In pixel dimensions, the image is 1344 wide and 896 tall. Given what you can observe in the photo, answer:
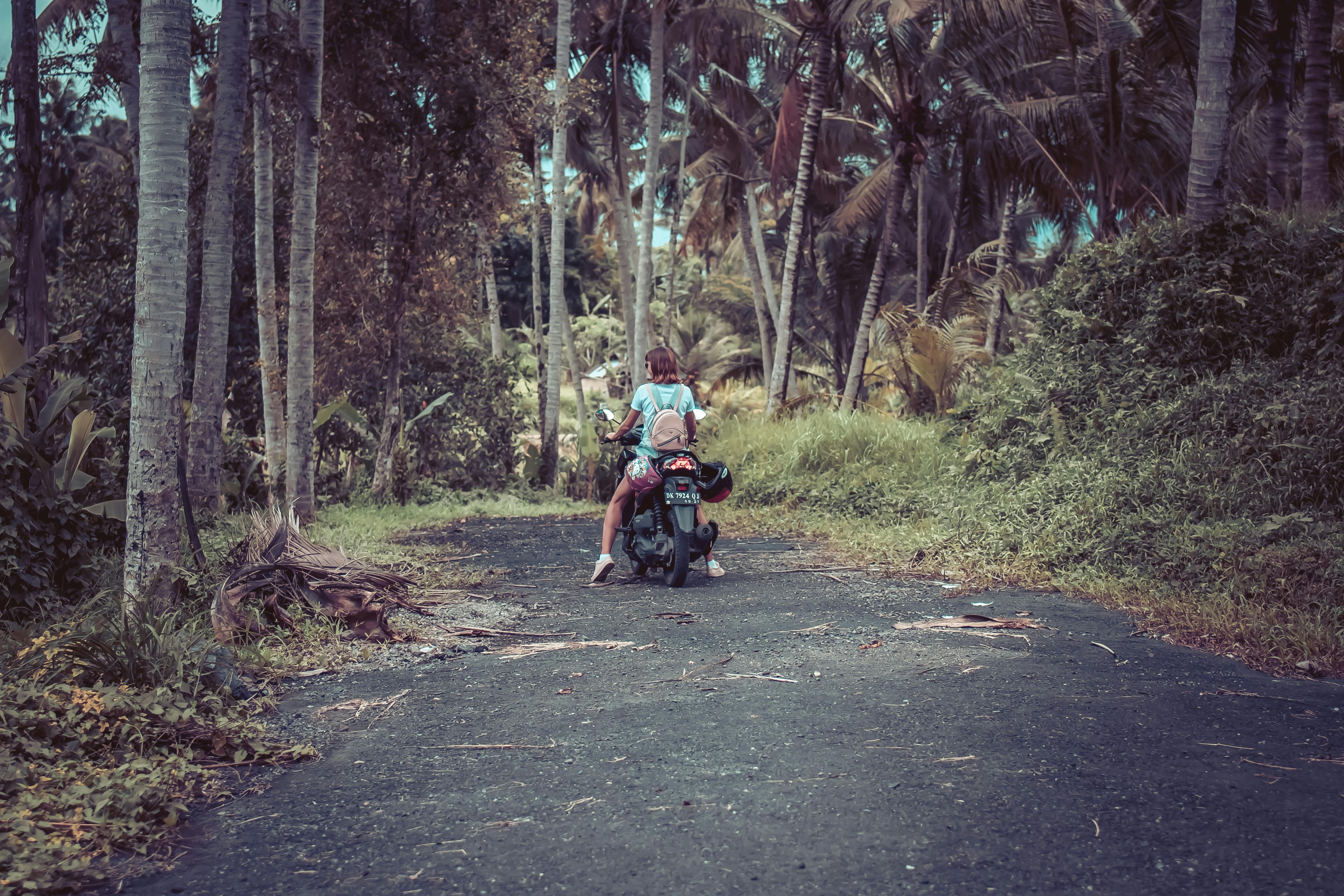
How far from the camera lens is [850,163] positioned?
35.3m

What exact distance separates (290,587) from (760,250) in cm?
2341

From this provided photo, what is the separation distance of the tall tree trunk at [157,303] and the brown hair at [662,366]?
3418mm

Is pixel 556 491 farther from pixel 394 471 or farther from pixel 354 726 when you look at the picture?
pixel 354 726

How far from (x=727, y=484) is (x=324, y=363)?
7.75 m

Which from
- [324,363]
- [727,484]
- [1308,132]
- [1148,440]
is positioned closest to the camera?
[727,484]

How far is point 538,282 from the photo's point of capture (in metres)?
21.7

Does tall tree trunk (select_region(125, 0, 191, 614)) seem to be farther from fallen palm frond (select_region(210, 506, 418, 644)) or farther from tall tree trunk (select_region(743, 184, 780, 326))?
tall tree trunk (select_region(743, 184, 780, 326))

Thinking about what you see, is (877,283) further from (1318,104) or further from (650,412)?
(650,412)

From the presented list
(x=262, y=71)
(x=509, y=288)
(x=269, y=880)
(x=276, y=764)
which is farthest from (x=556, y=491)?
(x=509, y=288)

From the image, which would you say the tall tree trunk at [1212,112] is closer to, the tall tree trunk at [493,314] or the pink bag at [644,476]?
the pink bag at [644,476]

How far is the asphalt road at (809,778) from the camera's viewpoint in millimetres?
2867

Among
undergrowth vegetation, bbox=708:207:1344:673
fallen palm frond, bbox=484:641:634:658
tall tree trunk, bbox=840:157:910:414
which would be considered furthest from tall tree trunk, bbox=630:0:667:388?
fallen palm frond, bbox=484:641:634:658

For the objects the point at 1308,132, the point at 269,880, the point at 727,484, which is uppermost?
the point at 1308,132

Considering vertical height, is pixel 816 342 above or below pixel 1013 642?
above
